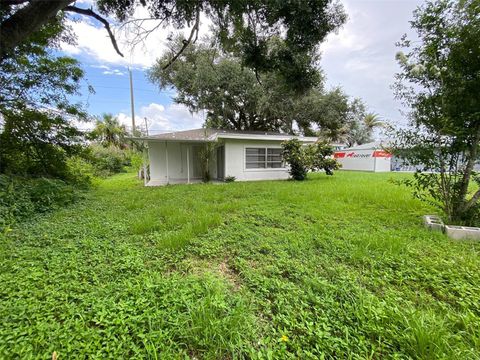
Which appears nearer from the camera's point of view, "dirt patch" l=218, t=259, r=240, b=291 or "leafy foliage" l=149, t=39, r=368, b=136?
"dirt patch" l=218, t=259, r=240, b=291

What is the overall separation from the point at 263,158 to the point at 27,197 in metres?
9.33

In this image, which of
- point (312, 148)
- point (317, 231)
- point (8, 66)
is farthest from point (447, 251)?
point (8, 66)

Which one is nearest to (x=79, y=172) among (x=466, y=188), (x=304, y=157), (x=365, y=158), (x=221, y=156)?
(x=221, y=156)

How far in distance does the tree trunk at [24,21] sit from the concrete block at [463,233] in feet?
23.6

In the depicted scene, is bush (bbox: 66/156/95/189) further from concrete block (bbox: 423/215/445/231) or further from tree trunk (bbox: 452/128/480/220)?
tree trunk (bbox: 452/128/480/220)

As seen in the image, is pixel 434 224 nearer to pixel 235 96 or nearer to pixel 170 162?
pixel 170 162

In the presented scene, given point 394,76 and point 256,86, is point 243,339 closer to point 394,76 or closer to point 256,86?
point 394,76

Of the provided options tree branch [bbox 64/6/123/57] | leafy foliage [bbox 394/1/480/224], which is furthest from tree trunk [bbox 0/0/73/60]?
leafy foliage [bbox 394/1/480/224]

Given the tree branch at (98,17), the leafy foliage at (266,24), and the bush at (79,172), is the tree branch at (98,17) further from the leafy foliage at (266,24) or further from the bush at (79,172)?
the bush at (79,172)

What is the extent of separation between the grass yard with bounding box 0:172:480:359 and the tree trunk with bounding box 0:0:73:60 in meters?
2.92

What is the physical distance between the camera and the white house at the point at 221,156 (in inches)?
411

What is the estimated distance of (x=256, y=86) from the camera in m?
13.7

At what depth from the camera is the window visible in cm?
1125

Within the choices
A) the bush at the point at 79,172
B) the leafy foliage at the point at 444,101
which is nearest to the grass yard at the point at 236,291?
the leafy foliage at the point at 444,101
